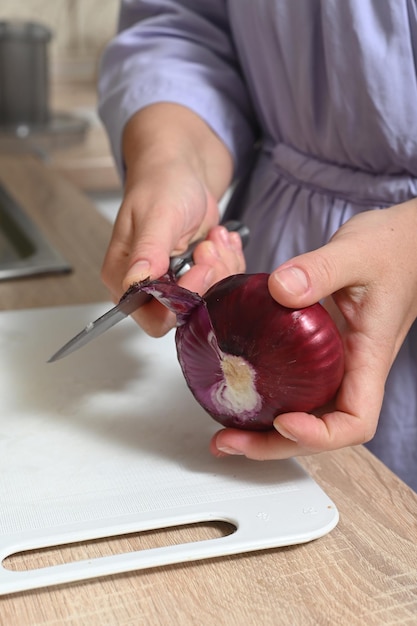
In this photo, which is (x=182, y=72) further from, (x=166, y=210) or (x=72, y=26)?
(x=72, y=26)

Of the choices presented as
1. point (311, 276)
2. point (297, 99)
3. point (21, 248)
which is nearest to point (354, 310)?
point (311, 276)

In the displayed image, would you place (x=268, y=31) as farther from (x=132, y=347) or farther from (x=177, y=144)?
(x=132, y=347)

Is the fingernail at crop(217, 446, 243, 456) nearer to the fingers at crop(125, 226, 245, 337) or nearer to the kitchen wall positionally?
the fingers at crop(125, 226, 245, 337)

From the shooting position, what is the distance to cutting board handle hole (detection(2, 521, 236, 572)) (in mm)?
467

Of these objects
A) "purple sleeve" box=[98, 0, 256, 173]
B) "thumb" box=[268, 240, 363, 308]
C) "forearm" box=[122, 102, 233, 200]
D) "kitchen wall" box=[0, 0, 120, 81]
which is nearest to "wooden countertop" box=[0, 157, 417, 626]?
"thumb" box=[268, 240, 363, 308]

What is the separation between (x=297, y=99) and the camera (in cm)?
74

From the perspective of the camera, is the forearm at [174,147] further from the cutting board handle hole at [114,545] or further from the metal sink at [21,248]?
the cutting board handle hole at [114,545]

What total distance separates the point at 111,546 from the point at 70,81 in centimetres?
210

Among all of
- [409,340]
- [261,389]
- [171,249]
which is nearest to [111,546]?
[261,389]

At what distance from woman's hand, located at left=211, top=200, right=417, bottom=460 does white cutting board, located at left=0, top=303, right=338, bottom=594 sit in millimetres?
31

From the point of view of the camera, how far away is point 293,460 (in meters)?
0.56

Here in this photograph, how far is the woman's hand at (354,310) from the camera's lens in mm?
492

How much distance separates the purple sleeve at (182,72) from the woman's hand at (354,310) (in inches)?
11.9

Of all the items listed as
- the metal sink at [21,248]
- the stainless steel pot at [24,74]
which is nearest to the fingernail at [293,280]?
the metal sink at [21,248]
